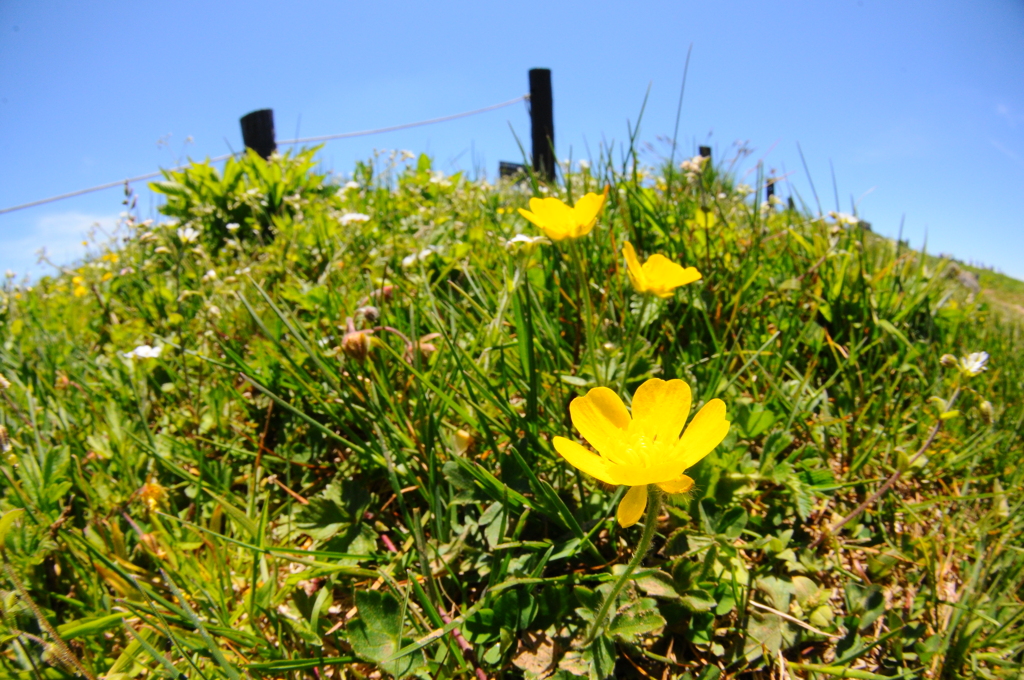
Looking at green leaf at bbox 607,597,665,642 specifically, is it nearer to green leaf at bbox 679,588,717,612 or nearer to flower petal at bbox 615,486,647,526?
green leaf at bbox 679,588,717,612

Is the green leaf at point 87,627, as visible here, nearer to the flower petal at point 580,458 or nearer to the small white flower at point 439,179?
the flower petal at point 580,458

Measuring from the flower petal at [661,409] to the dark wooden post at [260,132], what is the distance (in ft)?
21.6

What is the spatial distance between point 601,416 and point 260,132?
266 inches

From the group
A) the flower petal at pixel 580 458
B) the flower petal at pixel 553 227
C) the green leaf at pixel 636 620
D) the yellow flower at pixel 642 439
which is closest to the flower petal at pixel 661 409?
the yellow flower at pixel 642 439

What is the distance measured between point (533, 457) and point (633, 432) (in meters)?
0.45

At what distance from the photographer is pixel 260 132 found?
6.36 m

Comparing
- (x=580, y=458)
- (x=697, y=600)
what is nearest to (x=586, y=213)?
(x=580, y=458)

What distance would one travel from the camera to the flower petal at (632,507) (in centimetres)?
70

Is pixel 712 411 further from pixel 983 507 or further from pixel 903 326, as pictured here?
pixel 903 326

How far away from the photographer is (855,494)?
55.6 inches

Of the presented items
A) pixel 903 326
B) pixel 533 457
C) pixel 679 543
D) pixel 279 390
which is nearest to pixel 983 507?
pixel 903 326

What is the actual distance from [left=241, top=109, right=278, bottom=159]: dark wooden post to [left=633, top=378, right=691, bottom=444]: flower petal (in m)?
6.58

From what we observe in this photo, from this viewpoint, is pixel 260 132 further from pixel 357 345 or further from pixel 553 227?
pixel 553 227

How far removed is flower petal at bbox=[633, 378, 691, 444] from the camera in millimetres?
862
